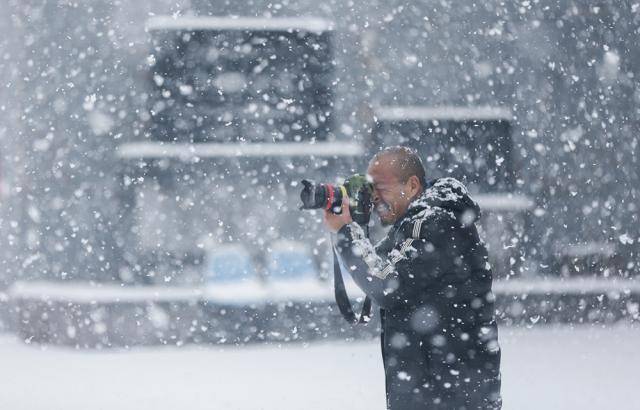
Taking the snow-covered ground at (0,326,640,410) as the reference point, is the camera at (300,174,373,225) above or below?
above

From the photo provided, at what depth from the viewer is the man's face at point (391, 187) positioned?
2.67 metres

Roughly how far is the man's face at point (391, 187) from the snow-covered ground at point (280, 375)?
2402 mm

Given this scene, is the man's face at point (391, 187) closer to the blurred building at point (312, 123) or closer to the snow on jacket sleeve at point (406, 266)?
the snow on jacket sleeve at point (406, 266)

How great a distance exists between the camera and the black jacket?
8.30 feet

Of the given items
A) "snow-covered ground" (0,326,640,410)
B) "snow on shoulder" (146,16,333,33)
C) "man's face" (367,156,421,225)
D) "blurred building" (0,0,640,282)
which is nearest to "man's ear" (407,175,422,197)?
"man's face" (367,156,421,225)

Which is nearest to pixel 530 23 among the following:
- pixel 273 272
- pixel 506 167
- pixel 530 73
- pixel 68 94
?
pixel 530 73

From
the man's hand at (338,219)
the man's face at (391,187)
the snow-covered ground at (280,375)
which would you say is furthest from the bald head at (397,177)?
the snow-covered ground at (280,375)

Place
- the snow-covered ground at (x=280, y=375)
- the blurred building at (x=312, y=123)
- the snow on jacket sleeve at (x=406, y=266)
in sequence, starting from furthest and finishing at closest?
the blurred building at (x=312, y=123) < the snow-covered ground at (x=280, y=375) < the snow on jacket sleeve at (x=406, y=266)

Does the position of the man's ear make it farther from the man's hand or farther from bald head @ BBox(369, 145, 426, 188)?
the man's hand

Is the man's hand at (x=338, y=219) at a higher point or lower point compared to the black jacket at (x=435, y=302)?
higher

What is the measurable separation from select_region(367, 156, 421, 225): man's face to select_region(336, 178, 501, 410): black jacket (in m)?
0.07

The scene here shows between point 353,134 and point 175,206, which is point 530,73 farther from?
point 175,206

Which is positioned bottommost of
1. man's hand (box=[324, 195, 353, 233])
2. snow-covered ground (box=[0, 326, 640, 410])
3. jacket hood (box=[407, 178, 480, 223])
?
snow-covered ground (box=[0, 326, 640, 410])

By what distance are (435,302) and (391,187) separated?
1.35 ft
